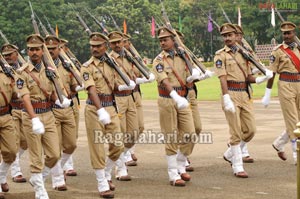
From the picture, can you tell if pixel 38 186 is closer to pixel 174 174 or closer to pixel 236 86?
pixel 174 174

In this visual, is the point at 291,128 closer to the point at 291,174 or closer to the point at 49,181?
the point at 291,174

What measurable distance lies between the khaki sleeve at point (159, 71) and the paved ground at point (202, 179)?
1544 millimetres

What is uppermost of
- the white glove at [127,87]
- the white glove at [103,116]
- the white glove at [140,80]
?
the white glove at [127,87]

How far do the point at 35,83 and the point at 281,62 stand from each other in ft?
14.1

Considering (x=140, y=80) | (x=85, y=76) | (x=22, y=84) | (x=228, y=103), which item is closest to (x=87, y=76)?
(x=85, y=76)

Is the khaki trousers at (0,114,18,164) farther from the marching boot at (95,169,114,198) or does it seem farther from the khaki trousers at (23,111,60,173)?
the marching boot at (95,169,114,198)

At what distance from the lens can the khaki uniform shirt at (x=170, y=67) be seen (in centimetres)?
915

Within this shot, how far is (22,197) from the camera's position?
841 centimetres

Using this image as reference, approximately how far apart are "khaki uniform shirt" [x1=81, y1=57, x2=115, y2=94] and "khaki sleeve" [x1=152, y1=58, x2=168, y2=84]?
696 mm

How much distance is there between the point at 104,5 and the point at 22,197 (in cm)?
6515

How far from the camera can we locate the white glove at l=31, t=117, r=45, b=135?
24.8 feet

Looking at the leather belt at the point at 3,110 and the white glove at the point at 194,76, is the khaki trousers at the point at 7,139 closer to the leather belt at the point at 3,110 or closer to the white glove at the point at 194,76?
the leather belt at the point at 3,110

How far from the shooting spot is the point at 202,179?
943cm

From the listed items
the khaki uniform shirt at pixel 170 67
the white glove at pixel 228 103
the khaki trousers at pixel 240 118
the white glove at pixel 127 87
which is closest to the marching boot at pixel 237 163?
the khaki trousers at pixel 240 118
